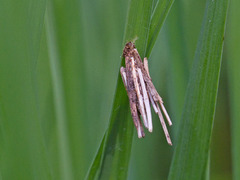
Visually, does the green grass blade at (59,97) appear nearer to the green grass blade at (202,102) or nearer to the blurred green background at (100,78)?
the blurred green background at (100,78)

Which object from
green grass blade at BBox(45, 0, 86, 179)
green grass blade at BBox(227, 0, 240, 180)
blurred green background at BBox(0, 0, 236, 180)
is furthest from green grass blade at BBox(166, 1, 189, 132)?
green grass blade at BBox(45, 0, 86, 179)

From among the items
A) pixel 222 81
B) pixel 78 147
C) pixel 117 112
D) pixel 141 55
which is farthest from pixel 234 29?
pixel 78 147

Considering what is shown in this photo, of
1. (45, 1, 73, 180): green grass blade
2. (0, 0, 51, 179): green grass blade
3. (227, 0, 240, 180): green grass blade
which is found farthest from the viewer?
(45, 1, 73, 180): green grass blade

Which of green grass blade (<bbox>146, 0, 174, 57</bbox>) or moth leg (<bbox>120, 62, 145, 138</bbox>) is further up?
green grass blade (<bbox>146, 0, 174, 57</bbox>)

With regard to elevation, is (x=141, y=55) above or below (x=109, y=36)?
below

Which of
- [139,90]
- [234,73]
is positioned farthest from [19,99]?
[234,73]

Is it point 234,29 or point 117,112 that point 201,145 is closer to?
point 117,112

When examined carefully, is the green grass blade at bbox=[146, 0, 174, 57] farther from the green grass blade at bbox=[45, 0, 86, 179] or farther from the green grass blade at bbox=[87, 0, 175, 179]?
the green grass blade at bbox=[45, 0, 86, 179]
